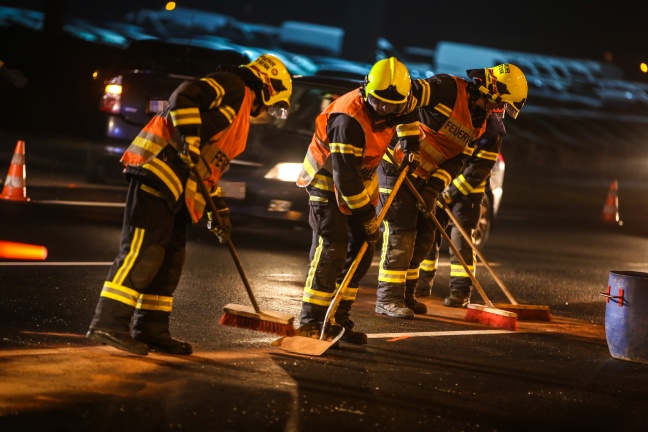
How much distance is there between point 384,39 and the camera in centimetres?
3794

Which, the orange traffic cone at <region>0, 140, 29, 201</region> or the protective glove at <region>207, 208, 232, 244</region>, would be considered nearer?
the protective glove at <region>207, 208, 232, 244</region>

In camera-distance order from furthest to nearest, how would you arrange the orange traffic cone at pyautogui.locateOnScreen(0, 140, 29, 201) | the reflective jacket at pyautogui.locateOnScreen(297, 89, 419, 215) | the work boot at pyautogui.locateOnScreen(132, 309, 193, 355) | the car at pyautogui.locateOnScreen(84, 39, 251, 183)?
the car at pyautogui.locateOnScreen(84, 39, 251, 183) → the orange traffic cone at pyautogui.locateOnScreen(0, 140, 29, 201) → the reflective jacket at pyautogui.locateOnScreen(297, 89, 419, 215) → the work boot at pyautogui.locateOnScreen(132, 309, 193, 355)

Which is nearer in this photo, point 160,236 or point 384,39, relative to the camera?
point 160,236

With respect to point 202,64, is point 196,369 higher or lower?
lower

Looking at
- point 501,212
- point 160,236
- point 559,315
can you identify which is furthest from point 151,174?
point 501,212

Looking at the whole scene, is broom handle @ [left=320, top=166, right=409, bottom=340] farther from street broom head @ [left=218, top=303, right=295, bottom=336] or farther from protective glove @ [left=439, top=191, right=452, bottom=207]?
protective glove @ [left=439, top=191, right=452, bottom=207]

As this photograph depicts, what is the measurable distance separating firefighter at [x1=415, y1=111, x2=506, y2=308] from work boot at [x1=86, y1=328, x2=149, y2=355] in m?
3.78

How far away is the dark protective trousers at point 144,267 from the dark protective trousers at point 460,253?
A: 3458mm

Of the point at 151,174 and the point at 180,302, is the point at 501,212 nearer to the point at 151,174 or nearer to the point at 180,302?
the point at 180,302

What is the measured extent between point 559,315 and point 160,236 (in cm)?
429

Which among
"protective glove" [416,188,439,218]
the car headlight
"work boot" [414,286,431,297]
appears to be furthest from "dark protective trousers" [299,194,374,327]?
the car headlight

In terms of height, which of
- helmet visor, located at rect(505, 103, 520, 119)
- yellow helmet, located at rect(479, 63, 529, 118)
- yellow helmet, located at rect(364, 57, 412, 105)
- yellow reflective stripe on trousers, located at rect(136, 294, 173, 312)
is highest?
yellow helmet, located at rect(479, 63, 529, 118)

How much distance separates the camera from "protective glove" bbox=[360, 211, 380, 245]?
7445 millimetres

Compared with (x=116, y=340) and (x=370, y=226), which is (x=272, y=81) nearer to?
(x=370, y=226)
